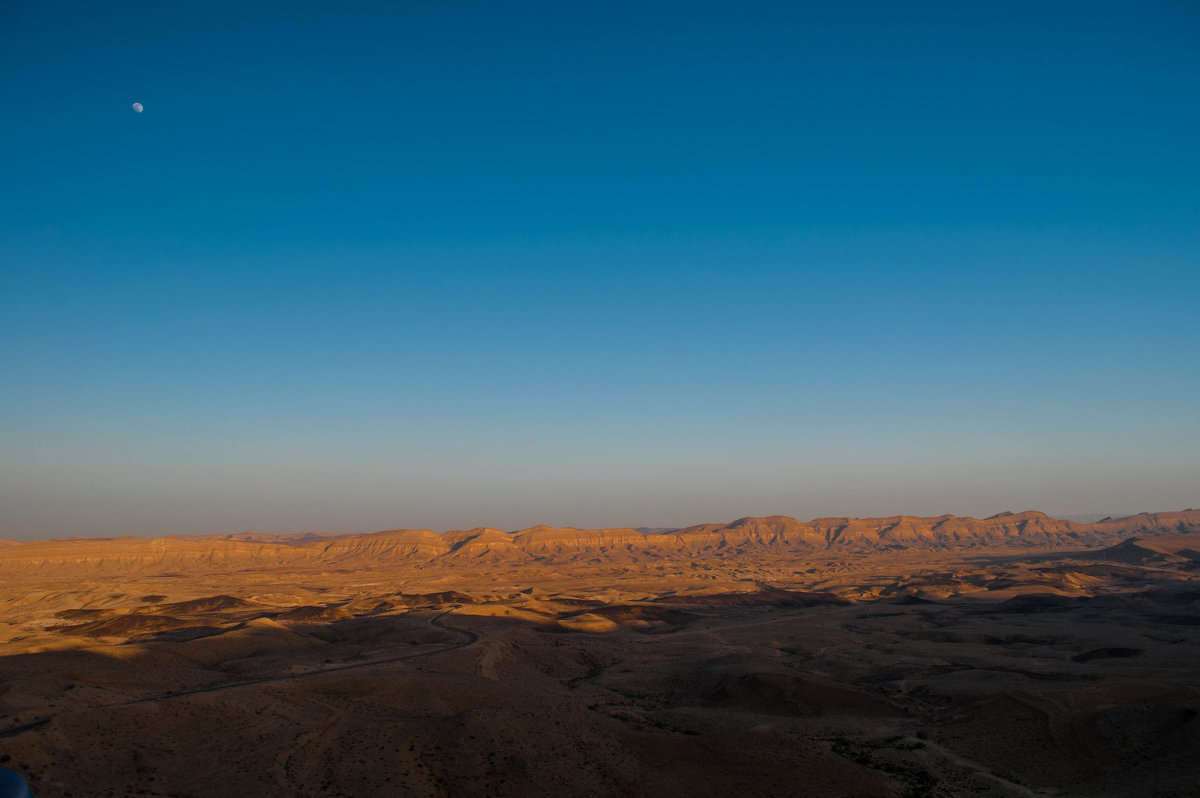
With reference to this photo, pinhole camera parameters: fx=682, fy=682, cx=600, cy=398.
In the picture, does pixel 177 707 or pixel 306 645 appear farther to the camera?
pixel 306 645

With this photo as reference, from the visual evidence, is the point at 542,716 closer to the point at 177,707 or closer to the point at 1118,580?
the point at 177,707

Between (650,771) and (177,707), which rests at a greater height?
(177,707)

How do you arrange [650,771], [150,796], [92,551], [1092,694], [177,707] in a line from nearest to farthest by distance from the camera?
[150,796] < [650,771] < [177,707] < [1092,694] < [92,551]

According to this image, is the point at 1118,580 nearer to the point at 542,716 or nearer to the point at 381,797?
the point at 542,716

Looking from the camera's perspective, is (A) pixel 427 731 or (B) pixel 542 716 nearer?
(A) pixel 427 731

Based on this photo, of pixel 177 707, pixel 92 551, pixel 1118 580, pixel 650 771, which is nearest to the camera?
pixel 650 771

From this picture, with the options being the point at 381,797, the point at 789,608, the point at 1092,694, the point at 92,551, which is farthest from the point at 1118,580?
the point at 92,551

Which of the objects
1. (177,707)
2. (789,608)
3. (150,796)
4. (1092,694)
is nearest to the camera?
(150,796)

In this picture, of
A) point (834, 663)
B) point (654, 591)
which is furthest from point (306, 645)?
point (654, 591)

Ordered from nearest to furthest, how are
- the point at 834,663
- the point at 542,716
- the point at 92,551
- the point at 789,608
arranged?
the point at 542,716
the point at 834,663
the point at 789,608
the point at 92,551
